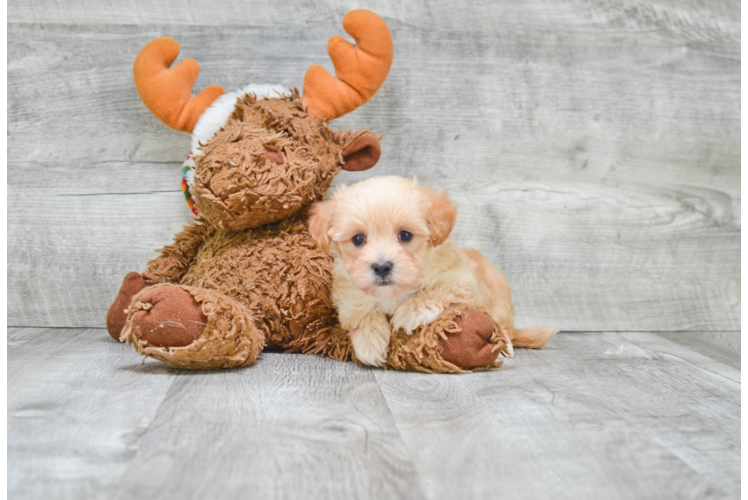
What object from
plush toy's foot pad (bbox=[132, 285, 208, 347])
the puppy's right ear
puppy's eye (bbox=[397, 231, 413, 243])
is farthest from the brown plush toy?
puppy's eye (bbox=[397, 231, 413, 243])

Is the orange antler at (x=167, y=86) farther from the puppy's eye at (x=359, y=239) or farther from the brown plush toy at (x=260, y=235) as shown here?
the puppy's eye at (x=359, y=239)

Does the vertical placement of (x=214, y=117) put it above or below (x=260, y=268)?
above

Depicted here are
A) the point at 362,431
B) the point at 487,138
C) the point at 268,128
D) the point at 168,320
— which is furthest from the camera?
the point at 487,138

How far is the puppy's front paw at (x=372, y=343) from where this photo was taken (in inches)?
65.2

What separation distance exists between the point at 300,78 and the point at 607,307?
1426mm

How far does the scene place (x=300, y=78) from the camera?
7.08 feet

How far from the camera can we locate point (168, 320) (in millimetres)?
1471

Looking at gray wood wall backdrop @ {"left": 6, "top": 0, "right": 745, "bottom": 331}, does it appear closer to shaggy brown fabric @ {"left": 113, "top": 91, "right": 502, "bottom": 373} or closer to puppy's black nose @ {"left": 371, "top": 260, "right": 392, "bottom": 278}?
shaggy brown fabric @ {"left": 113, "top": 91, "right": 502, "bottom": 373}

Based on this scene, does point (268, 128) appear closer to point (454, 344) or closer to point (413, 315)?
point (413, 315)

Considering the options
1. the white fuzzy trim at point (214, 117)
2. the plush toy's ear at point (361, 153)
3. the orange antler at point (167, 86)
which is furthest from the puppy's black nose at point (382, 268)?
the orange antler at point (167, 86)

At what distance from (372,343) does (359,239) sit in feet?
0.95

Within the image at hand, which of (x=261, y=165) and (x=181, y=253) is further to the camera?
(x=181, y=253)

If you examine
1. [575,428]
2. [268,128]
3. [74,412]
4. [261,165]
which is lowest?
[575,428]

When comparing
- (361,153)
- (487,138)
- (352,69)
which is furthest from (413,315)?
(487,138)
